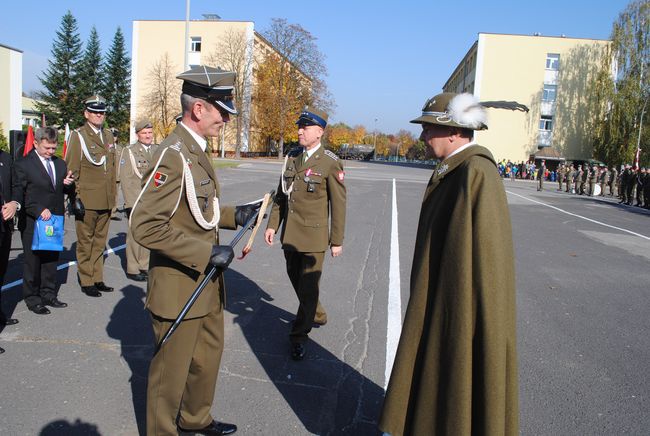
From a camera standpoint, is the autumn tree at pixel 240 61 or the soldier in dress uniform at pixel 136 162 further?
the autumn tree at pixel 240 61

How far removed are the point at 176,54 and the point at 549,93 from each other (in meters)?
41.5

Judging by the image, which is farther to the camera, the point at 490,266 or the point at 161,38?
the point at 161,38

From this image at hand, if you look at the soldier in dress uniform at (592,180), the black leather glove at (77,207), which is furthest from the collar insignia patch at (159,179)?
the soldier in dress uniform at (592,180)

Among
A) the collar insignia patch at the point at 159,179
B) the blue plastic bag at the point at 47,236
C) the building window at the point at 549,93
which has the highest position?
the building window at the point at 549,93

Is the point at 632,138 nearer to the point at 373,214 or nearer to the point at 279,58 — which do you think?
the point at 279,58

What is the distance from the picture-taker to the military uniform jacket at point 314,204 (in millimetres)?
4668

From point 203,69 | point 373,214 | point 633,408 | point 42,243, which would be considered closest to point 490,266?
point 203,69

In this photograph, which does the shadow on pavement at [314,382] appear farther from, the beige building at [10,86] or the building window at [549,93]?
the building window at [549,93]

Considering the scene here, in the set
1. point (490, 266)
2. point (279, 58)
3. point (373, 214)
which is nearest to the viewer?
point (490, 266)

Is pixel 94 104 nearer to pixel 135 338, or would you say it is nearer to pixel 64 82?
pixel 135 338

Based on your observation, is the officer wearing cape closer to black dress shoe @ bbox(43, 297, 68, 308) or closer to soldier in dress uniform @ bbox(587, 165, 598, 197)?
black dress shoe @ bbox(43, 297, 68, 308)

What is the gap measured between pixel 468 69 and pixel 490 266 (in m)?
69.1

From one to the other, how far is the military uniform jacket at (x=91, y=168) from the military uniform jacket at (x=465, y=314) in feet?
15.9

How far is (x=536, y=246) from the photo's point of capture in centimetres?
1114
